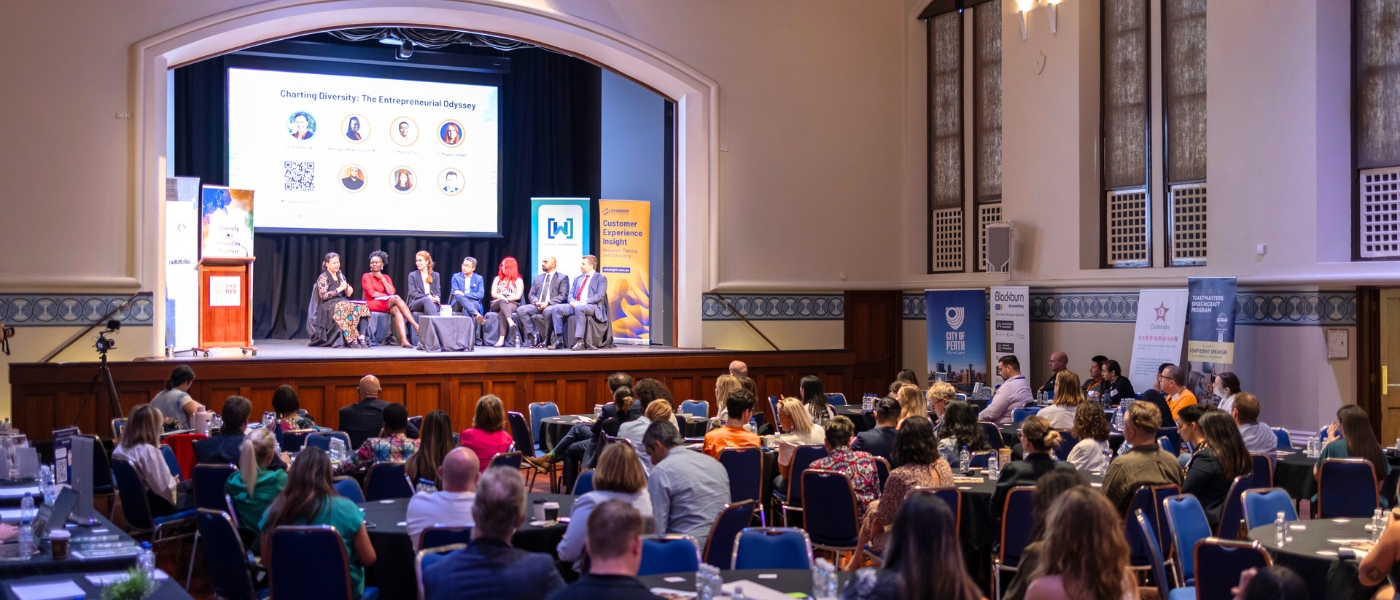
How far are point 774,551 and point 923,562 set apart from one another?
1.32 m

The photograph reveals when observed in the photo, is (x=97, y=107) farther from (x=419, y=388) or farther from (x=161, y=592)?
(x=161, y=592)

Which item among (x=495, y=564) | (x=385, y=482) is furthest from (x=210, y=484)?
(x=495, y=564)

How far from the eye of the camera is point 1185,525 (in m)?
4.76

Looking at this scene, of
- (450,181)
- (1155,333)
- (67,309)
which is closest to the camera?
(67,309)

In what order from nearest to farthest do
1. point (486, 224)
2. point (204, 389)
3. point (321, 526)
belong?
point (321, 526) < point (204, 389) < point (486, 224)

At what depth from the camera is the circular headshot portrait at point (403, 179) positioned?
15.4m

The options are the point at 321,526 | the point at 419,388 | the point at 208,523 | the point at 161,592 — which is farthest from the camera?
the point at 419,388

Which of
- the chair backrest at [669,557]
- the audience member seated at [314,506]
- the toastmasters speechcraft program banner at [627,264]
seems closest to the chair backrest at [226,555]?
the audience member seated at [314,506]

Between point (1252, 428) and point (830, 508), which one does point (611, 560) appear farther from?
point (1252, 428)

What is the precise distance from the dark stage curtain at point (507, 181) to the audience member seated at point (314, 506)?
1196 centimetres

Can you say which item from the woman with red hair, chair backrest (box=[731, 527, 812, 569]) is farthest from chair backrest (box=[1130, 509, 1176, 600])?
the woman with red hair

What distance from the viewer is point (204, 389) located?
1045 cm

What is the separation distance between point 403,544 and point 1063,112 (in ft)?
30.5

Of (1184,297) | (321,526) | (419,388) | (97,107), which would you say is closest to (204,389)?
(419,388)
